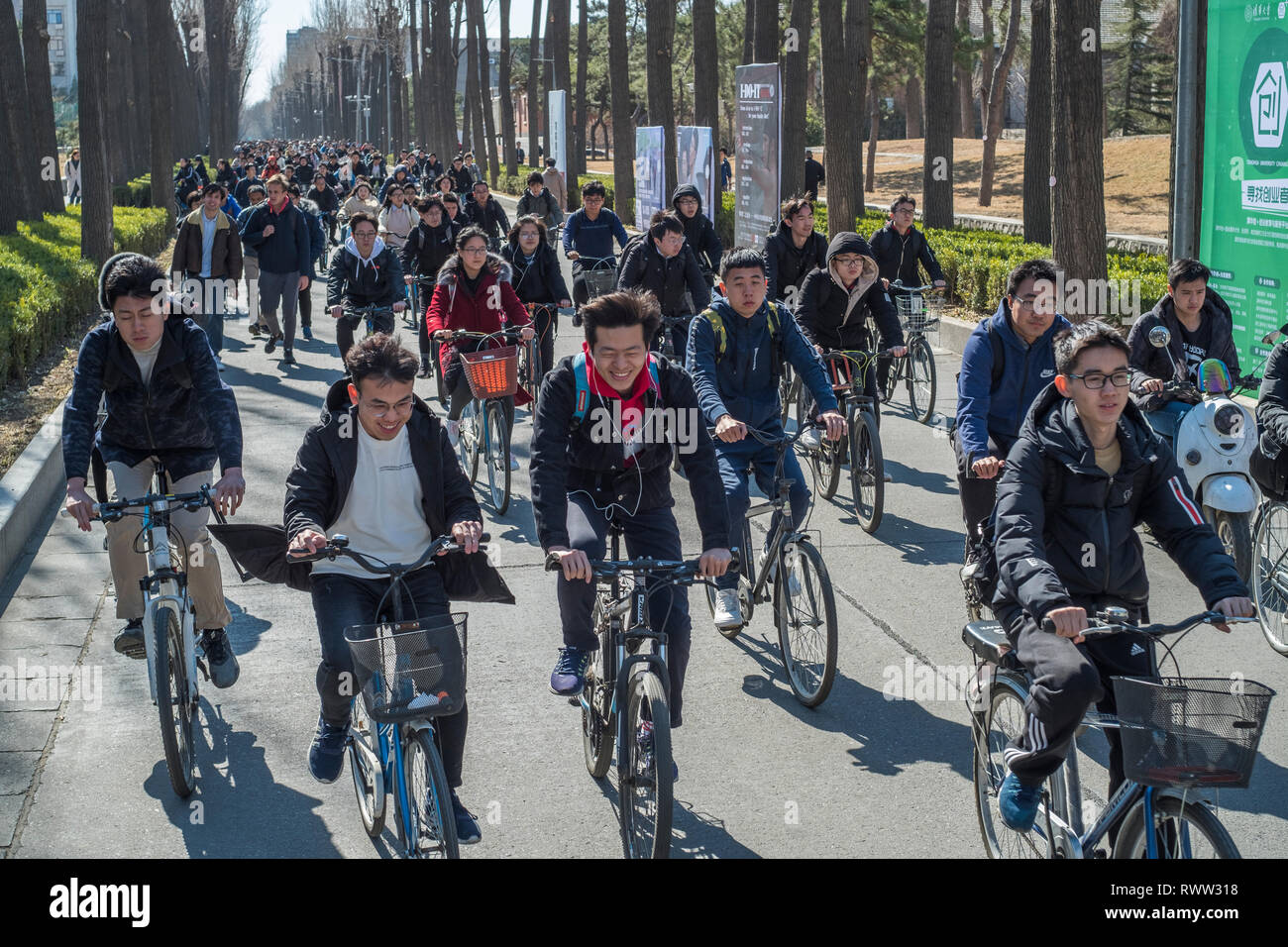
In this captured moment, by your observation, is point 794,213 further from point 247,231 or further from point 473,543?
point 473,543

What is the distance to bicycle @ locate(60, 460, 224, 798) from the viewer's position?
17.9ft

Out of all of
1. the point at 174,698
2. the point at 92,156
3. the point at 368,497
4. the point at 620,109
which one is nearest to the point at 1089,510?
the point at 368,497

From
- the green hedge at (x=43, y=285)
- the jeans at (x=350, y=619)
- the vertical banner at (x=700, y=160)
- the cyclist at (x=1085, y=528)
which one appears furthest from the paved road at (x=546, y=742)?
the vertical banner at (x=700, y=160)

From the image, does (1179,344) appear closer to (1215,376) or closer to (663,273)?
(1215,376)

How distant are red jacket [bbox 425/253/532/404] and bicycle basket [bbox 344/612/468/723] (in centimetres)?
653

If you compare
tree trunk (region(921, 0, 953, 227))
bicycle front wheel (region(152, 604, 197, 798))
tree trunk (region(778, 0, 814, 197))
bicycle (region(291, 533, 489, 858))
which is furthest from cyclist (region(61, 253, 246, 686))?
tree trunk (region(921, 0, 953, 227))

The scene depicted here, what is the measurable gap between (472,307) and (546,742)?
205 inches

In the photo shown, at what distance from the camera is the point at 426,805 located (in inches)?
176

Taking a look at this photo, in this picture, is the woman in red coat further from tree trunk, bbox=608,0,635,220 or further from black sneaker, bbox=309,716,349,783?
tree trunk, bbox=608,0,635,220

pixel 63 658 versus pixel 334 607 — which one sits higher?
pixel 334 607

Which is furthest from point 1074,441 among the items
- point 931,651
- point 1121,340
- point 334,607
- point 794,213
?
point 794,213

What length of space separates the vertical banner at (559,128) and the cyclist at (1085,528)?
3602 centimetres
